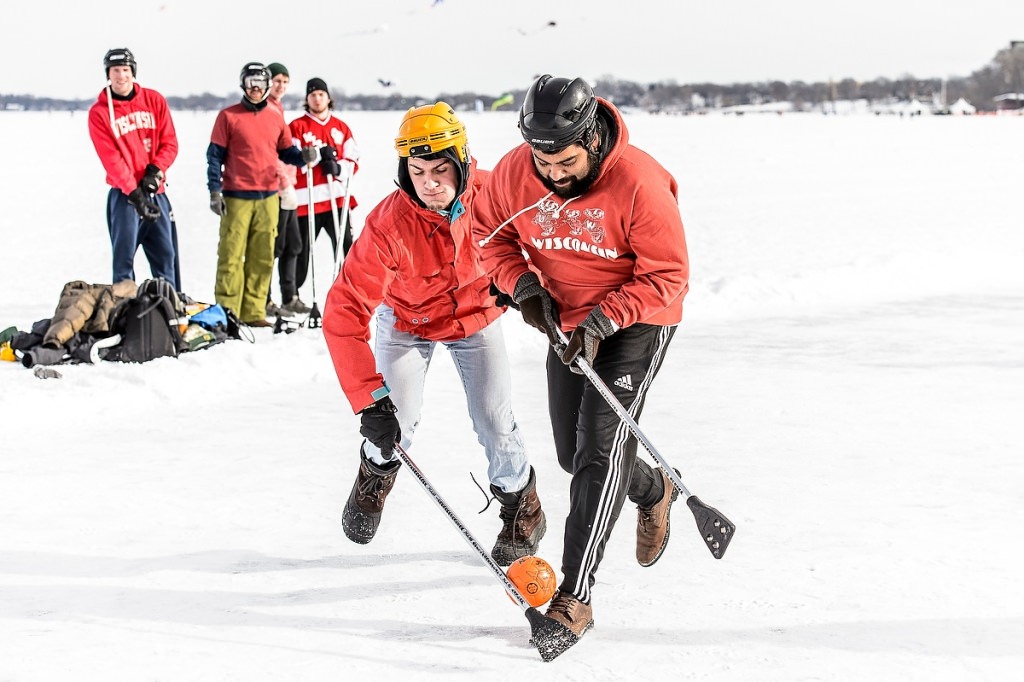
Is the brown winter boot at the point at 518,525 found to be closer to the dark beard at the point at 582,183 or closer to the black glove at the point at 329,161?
the dark beard at the point at 582,183

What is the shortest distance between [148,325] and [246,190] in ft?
5.50

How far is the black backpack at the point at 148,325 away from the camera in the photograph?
6.24 meters

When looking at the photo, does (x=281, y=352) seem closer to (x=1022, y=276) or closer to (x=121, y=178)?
(x=121, y=178)

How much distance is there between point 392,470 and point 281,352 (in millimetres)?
2888

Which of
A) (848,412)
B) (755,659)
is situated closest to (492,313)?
(755,659)

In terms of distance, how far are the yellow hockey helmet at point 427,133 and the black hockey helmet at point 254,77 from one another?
4.48 metres

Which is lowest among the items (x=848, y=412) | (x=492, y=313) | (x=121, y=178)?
(x=848, y=412)

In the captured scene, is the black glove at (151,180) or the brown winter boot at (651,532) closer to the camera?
the brown winter boot at (651,532)

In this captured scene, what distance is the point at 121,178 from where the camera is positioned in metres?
7.00

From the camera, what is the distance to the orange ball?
3229mm

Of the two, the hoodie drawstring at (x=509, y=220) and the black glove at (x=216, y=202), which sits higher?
the hoodie drawstring at (x=509, y=220)

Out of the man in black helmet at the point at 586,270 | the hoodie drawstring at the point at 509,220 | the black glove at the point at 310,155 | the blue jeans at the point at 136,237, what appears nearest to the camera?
the man in black helmet at the point at 586,270

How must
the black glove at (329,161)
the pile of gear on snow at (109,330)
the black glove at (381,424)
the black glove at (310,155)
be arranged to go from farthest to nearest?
the black glove at (329,161) → the black glove at (310,155) → the pile of gear on snow at (109,330) → the black glove at (381,424)

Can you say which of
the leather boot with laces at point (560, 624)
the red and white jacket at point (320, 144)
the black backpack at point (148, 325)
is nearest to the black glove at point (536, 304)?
the leather boot with laces at point (560, 624)
